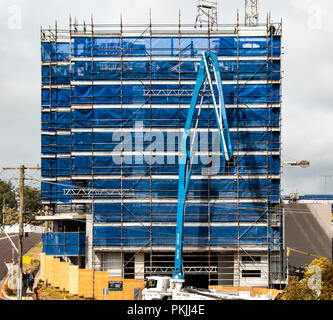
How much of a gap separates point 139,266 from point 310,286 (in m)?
15.9

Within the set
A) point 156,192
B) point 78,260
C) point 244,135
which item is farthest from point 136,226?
point 244,135

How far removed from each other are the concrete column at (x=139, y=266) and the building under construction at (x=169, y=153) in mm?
94

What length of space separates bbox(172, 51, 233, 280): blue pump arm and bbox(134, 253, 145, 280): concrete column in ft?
23.4

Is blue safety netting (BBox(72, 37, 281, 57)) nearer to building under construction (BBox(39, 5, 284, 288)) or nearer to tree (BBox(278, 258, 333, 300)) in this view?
building under construction (BBox(39, 5, 284, 288))

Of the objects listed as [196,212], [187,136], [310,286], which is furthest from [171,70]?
[310,286]

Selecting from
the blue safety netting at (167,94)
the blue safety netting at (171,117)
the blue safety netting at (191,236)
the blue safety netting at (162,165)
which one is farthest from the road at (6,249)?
the blue safety netting at (167,94)

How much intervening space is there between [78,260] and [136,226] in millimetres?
6618

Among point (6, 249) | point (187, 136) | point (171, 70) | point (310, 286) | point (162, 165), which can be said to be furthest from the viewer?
point (6, 249)

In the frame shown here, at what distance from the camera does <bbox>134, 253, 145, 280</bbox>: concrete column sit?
159 ft

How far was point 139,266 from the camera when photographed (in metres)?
48.8

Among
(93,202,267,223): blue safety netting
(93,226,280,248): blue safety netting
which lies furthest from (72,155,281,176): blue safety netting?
(93,226,280,248): blue safety netting

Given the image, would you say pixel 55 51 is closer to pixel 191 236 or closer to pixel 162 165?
pixel 162 165

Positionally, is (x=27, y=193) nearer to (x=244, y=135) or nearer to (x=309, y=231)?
(x=309, y=231)
